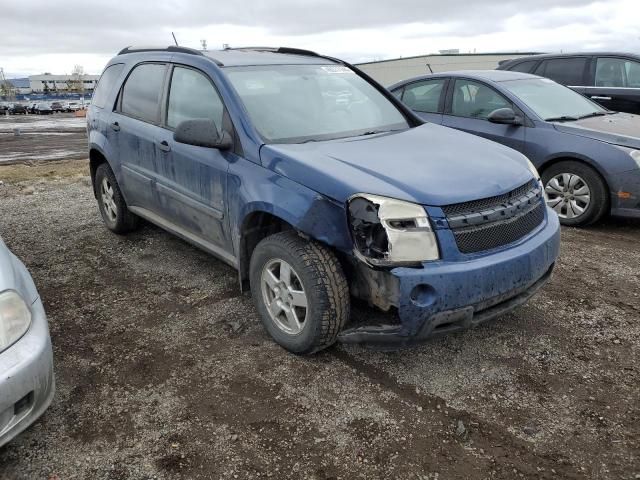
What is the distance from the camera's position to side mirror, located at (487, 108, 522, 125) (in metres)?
5.75

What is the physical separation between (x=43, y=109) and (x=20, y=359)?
59152mm

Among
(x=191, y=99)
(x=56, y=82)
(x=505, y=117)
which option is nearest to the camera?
(x=191, y=99)

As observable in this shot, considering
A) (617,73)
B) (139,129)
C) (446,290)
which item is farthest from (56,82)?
(446,290)

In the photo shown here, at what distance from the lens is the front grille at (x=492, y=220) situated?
275cm

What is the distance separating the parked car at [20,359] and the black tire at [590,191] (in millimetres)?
4987

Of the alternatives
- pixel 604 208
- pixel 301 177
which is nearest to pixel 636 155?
pixel 604 208

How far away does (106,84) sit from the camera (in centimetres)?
515

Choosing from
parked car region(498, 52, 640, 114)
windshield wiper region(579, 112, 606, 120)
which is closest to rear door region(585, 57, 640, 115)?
parked car region(498, 52, 640, 114)

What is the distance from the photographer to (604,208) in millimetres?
5316

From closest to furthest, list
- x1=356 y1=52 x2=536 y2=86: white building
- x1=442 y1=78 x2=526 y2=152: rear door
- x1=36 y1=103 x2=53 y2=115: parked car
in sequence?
x1=442 y1=78 x2=526 y2=152: rear door < x1=356 y1=52 x2=536 y2=86: white building < x1=36 y1=103 x2=53 y2=115: parked car

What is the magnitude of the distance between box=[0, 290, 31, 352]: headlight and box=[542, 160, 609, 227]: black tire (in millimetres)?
5034

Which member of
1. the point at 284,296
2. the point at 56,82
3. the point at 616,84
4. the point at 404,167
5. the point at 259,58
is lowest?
the point at 284,296

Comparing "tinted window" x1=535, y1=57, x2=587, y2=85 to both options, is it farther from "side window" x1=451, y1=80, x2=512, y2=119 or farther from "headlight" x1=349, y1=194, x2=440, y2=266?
"headlight" x1=349, y1=194, x2=440, y2=266

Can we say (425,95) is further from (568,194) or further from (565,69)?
(565,69)
